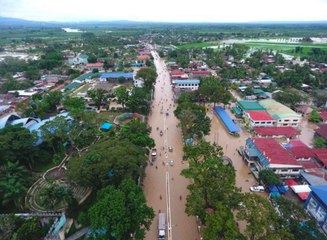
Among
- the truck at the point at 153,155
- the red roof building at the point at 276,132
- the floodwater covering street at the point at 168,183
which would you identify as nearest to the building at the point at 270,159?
the red roof building at the point at 276,132

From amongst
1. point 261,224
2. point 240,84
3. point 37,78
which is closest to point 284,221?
point 261,224

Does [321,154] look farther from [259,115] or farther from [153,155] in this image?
[153,155]

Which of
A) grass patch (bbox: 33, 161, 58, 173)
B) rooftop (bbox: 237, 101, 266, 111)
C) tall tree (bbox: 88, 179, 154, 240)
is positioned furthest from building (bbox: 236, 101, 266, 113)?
grass patch (bbox: 33, 161, 58, 173)

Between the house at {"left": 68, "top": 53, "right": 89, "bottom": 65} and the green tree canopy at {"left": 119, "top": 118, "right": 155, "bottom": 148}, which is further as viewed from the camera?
the house at {"left": 68, "top": 53, "right": 89, "bottom": 65}

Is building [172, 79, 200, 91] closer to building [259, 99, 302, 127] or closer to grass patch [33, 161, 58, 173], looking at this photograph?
building [259, 99, 302, 127]

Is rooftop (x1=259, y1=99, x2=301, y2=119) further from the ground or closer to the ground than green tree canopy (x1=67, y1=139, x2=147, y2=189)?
closer to the ground

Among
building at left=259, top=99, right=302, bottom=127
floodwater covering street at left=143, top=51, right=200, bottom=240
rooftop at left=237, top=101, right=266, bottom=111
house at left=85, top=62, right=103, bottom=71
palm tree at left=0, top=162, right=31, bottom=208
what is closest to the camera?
palm tree at left=0, top=162, right=31, bottom=208
